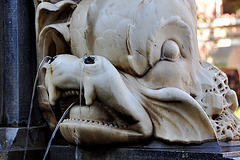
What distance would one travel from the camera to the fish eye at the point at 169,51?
3.51 metres

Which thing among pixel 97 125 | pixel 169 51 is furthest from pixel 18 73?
pixel 169 51

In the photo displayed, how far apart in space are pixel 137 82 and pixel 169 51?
36 centimetres

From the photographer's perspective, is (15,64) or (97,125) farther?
(15,64)

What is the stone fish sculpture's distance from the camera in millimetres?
3336

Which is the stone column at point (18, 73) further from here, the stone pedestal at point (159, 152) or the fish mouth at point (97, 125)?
the fish mouth at point (97, 125)

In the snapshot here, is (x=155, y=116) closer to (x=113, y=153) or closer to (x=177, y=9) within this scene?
(x=113, y=153)

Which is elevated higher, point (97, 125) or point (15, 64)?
point (15, 64)

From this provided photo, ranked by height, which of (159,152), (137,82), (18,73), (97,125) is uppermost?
(18,73)

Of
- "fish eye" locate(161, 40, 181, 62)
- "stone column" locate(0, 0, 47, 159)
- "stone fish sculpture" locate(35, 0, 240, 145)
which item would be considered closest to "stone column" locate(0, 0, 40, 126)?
"stone column" locate(0, 0, 47, 159)

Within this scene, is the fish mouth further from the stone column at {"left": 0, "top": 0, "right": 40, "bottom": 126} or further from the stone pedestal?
the stone column at {"left": 0, "top": 0, "right": 40, "bottom": 126}

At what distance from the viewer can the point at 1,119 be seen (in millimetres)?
4156

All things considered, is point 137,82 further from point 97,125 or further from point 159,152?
point 159,152

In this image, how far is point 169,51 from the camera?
3512 mm

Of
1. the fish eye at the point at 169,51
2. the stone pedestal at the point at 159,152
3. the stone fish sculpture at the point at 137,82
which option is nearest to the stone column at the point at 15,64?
the stone fish sculpture at the point at 137,82
